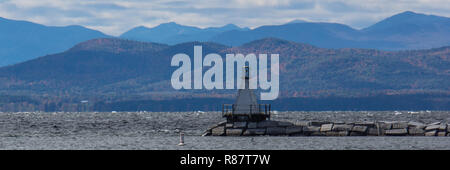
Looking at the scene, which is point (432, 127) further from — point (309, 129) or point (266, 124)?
point (266, 124)

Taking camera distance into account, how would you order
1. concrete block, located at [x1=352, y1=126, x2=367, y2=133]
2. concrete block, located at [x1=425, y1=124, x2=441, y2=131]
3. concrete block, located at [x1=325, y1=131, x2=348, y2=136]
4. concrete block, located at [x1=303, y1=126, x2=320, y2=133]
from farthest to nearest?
concrete block, located at [x1=425, y1=124, x2=441, y2=131] → concrete block, located at [x1=352, y1=126, x2=367, y2=133] → concrete block, located at [x1=325, y1=131, x2=348, y2=136] → concrete block, located at [x1=303, y1=126, x2=320, y2=133]

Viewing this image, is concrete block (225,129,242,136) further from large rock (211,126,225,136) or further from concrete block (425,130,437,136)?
concrete block (425,130,437,136)

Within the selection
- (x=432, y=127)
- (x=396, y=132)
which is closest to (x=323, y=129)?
(x=396, y=132)

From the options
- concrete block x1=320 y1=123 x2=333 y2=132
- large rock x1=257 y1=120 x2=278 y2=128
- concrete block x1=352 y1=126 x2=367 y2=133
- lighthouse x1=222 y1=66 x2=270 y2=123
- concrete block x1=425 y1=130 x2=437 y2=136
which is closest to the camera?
lighthouse x1=222 y1=66 x2=270 y2=123

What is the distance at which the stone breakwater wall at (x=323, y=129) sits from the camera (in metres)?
95.4

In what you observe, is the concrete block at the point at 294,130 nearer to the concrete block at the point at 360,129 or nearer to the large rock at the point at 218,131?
the concrete block at the point at 360,129

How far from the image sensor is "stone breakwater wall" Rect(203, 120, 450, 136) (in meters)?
95.4

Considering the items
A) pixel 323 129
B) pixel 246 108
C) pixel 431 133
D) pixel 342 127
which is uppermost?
pixel 246 108

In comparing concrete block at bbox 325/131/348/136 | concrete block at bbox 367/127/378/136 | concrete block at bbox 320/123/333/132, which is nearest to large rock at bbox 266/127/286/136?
concrete block at bbox 320/123/333/132

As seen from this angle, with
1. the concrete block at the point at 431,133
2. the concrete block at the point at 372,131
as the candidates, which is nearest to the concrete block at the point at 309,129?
the concrete block at the point at 372,131

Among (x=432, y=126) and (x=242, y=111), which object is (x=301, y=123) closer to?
(x=242, y=111)

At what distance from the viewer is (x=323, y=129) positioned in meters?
98.4
